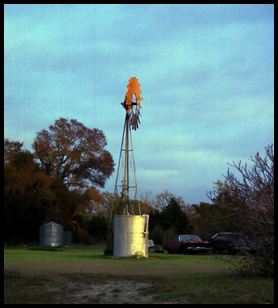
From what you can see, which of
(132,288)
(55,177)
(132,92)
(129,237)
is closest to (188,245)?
(129,237)

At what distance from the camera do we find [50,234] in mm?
41781

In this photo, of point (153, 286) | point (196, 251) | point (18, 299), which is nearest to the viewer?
point (18, 299)

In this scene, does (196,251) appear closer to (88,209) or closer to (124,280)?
(124,280)

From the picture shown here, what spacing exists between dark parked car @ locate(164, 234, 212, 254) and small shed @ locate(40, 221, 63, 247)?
13.5 meters

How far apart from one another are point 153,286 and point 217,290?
182cm

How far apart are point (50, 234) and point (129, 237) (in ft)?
63.2

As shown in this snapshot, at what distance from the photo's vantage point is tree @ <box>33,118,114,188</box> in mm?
51719

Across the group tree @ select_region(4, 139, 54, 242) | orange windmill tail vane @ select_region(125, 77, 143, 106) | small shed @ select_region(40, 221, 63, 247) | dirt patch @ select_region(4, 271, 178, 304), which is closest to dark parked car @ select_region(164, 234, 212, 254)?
orange windmill tail vane @ select_region(125, 77, 143, 106)

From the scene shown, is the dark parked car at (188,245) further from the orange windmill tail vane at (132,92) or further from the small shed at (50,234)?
the small shed at (50,234)

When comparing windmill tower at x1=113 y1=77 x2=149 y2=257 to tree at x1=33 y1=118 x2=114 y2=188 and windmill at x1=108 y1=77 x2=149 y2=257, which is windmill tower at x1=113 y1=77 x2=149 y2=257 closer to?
windmill at x1=108 y1=77 x2=149 y2=257

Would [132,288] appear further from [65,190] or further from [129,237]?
[65,190]

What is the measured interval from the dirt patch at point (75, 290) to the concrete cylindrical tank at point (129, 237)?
29.7ft
